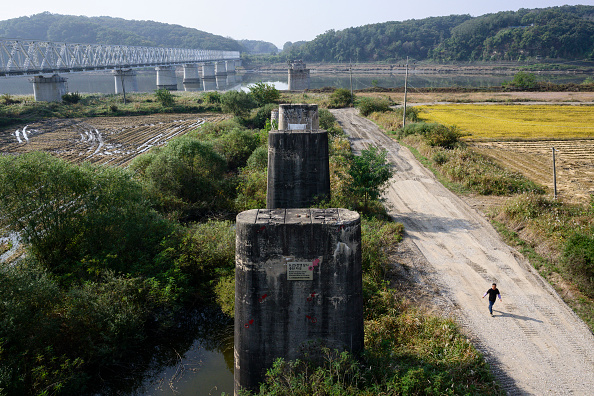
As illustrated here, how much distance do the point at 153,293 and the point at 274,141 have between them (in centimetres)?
738

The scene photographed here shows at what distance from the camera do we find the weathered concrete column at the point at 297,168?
1728 centimetres

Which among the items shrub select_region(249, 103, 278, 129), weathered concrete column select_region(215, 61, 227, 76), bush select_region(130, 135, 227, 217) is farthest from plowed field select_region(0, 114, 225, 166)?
weathered concrete column select_region(215, 61, 227, 76)

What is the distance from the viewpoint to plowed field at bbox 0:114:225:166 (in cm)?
3715

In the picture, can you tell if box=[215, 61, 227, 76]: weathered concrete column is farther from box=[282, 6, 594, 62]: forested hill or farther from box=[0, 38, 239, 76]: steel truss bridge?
box=[282, 6, 594, 62]: forested hill

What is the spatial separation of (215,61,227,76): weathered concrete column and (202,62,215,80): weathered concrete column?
2.89m

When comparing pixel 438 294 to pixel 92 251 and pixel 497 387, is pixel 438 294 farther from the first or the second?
pixel 92 251

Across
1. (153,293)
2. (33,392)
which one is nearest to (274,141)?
(153,293)

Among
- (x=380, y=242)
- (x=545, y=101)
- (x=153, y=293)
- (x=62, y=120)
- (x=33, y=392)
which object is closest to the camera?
(x=33, y=392)

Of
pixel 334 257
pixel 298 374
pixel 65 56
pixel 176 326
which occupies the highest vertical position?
pixel 65 56

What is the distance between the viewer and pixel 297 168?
1742 centimetres

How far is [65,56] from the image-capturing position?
77.3 meters

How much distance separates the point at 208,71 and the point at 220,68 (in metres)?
9.82

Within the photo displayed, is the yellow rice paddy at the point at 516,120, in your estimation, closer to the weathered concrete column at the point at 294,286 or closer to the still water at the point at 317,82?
the weathered concrete column at the point at 294,286

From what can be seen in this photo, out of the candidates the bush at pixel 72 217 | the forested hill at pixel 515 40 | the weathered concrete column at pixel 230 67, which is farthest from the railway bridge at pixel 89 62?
the forested hill at pixel 515 40
